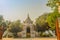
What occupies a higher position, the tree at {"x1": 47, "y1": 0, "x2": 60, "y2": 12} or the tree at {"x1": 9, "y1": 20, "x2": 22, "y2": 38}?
the tree at {"x1": 47, "y1": 0, "x2": 60, "y2": 12}

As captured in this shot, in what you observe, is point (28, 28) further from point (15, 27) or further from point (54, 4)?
point (54, 4)

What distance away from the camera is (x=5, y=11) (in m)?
2.06

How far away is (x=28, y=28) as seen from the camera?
199 cm

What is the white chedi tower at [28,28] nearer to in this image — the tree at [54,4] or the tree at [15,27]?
the tree at [15,27]

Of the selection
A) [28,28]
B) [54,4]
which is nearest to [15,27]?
[28,28]

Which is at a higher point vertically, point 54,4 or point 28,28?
point 54,4

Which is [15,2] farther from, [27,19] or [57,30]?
[57,30]

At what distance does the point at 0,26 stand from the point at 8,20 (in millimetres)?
147

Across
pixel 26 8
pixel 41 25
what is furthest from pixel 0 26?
pixel 41 25

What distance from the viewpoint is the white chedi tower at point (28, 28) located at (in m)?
1.97

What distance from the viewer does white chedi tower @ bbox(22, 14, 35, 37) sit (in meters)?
1.97

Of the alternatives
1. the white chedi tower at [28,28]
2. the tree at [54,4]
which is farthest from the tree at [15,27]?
the tree at [54,4]

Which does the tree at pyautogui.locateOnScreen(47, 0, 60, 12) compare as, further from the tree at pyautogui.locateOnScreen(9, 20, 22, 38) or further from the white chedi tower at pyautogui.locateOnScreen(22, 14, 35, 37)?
the tree at pyautogui.locateOnScreen(9, 20, 22, 38)

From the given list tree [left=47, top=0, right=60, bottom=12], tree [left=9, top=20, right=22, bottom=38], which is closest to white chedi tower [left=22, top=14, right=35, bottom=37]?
tree [left=9, top=20, right=22, bottom=38]
